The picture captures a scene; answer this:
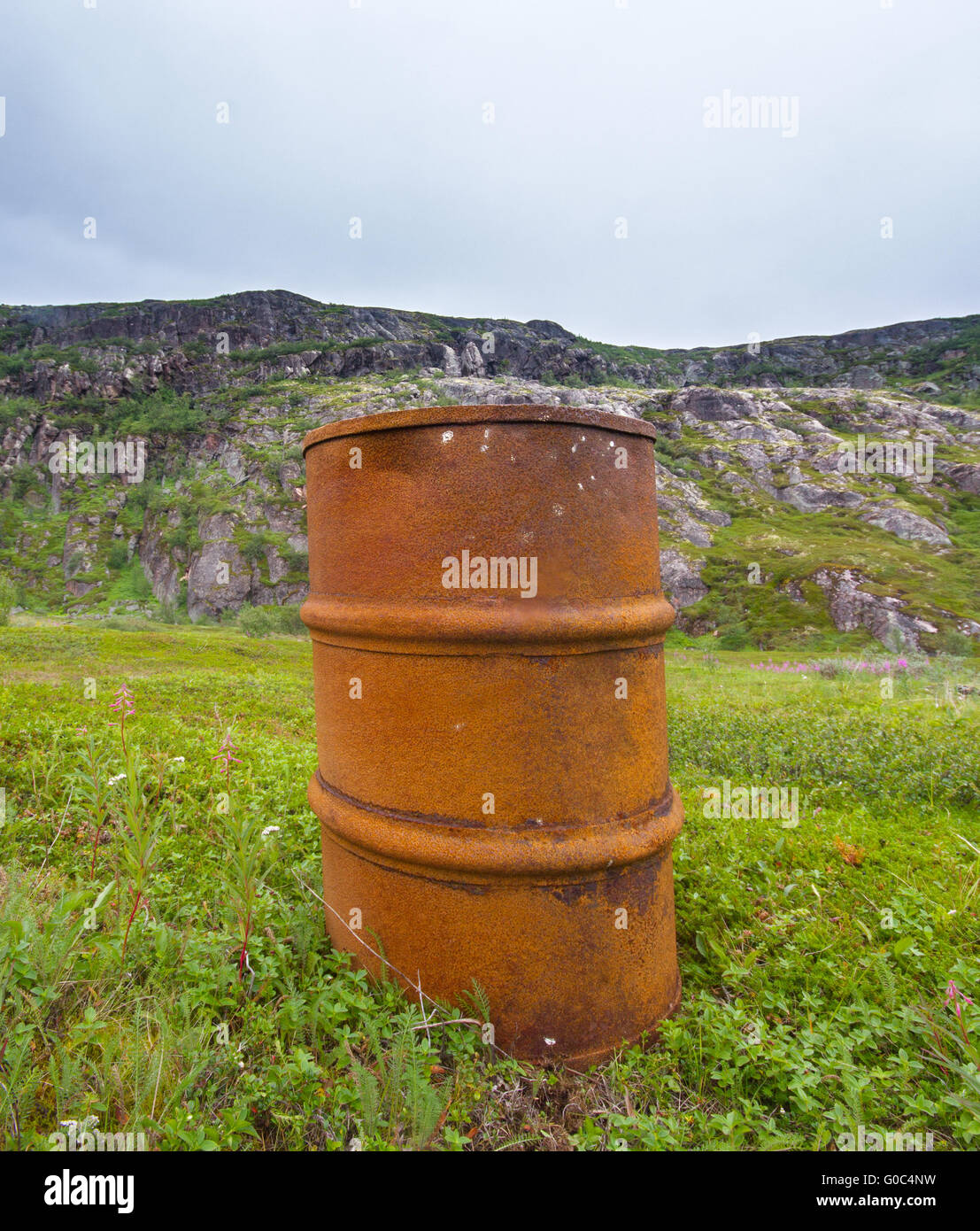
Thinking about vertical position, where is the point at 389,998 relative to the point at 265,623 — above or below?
above

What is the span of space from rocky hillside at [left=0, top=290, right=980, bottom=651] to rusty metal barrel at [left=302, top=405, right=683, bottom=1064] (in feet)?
140

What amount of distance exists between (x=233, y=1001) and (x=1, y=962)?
0.73 m

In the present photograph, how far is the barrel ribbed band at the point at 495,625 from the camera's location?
2.20m

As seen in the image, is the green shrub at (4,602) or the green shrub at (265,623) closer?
the green shrub at (4,602)

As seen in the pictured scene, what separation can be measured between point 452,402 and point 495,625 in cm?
4336

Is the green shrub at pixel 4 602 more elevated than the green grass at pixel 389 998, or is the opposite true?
the green grass at pixel 389 998

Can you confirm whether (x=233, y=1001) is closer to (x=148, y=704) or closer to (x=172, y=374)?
(x=148, y=704)

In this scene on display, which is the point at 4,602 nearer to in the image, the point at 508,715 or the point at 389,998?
the point at 389,998

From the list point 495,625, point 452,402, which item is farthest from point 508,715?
point 452,402

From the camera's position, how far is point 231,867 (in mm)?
3055

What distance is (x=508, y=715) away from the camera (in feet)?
7.34

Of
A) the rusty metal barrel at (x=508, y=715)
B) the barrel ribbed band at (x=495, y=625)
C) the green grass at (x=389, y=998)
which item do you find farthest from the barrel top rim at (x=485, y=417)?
the green grass at (x=389, y=998)

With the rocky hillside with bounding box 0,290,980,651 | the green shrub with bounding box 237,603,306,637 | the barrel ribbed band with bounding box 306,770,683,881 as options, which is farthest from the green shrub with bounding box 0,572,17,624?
the barrel ribbed band with bounding box 306,770,683,881

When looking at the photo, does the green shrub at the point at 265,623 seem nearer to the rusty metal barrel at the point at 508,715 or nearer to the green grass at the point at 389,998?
the green grass at the point at 389,998
